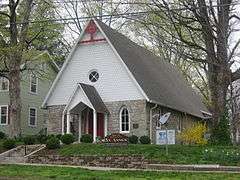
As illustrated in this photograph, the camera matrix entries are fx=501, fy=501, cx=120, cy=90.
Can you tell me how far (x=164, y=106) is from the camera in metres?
34.9

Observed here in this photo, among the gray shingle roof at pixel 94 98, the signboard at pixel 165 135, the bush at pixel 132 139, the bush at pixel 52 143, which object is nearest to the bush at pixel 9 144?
the bush at pixel 52 143

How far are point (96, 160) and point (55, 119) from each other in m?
11.9

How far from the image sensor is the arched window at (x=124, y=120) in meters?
33.2

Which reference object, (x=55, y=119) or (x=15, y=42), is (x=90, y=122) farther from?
(x=15, y=42)

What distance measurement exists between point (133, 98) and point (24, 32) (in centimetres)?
881

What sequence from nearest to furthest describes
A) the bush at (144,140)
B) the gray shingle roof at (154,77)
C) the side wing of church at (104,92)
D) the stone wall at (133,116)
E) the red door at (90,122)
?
the bush at (144,140) → the stone wall at (133,116) → the side wing of church at (104,92) → the gray shingle roof at (154,77) → the red door at (90,122)

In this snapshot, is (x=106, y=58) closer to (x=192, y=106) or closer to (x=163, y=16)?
(x=163, y=16)

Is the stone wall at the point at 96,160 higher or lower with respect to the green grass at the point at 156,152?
lower

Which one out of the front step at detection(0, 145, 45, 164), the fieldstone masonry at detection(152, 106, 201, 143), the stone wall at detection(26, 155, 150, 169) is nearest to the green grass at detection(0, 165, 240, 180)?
the stone wall at detection(26, 155, 150, 169)

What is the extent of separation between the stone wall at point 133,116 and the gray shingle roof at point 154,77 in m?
0.99

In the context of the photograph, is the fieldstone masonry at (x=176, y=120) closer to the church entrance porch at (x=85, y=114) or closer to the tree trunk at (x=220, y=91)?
the church entrance porch at (x=85, y=114)

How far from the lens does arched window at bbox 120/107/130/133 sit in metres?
33.2

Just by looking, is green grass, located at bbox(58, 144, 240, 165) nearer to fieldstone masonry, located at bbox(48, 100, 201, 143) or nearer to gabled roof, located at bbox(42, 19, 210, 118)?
fieldstone masonry, located at bbox(48, 100, 201, 143)

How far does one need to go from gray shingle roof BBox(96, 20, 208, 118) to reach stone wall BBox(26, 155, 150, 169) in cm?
888
